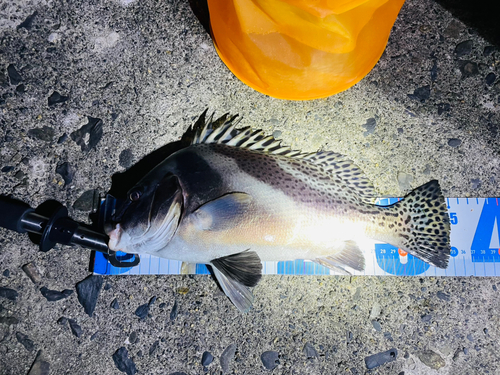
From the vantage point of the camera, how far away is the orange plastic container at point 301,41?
1.93 m

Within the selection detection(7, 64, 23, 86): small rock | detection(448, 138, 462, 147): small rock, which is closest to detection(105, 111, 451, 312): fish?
detection(448, 138, 462, 147): small rock

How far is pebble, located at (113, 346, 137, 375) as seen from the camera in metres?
2.39

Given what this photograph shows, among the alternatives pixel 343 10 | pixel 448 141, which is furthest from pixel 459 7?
pixel 343 10

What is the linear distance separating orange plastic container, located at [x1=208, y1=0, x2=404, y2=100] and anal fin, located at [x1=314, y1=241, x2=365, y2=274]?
110 centimetres

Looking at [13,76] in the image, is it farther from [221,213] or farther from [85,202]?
[221,213]

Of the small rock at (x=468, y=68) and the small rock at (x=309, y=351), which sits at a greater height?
the small rock at (x=468, y=68)

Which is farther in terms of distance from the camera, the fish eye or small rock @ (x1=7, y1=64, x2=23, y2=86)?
small rock @ (x1=7, y1=64, x2=23, y2=86)

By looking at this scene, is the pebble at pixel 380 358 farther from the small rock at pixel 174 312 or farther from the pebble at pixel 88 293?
the pebble at pixel 88 293

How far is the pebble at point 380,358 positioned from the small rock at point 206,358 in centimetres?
113

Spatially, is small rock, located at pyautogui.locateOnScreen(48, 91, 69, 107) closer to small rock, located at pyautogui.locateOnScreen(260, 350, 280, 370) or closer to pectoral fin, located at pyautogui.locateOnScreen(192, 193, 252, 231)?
pectoral fin, located at pyautogui.locateOnScreen(192, 193, 252, 231)

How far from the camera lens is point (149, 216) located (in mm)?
1977

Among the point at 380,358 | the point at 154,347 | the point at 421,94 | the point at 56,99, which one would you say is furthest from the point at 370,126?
the point at 56,99

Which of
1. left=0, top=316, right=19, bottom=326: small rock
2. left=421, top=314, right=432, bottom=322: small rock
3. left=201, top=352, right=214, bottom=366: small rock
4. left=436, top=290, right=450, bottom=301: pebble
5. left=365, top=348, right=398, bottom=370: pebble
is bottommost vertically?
left=201, top=352, right=214, bottom=366: small rock

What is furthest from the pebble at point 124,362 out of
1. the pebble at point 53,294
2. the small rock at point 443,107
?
the small rock at point 443,107
